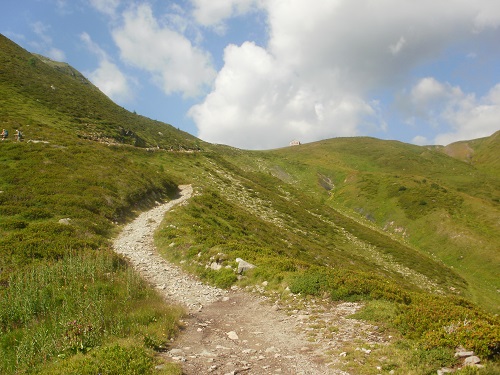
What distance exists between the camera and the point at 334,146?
582 feet

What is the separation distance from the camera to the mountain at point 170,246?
8.35 meters

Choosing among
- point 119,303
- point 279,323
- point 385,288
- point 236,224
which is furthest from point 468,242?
point 119,303

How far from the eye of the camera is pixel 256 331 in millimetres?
10750

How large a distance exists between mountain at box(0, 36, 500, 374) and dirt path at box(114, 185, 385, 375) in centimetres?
71

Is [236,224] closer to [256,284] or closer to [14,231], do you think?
[256,284]

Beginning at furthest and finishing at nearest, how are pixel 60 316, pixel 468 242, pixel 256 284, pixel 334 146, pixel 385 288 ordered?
pixel 334 146 → pixel 468 242 → pixel 256 284 → pixel 385 288 → pixel 60 316

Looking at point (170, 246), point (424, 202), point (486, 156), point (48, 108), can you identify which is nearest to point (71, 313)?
point (170, 246)

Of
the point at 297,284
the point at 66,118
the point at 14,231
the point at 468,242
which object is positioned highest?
the point at 66,118

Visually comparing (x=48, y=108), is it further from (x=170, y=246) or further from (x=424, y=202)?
(x=424, y=202)

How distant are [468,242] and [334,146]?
124843 millimetres

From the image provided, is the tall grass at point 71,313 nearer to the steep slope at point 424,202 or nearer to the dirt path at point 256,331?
the dirt path at point 256,331

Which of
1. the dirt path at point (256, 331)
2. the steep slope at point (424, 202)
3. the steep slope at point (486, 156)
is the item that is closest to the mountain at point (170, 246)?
the steep slope at point (424, 202)

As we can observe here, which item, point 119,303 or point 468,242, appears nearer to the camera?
point 119,303

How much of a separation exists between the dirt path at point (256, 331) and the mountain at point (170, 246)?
0.71 metres
